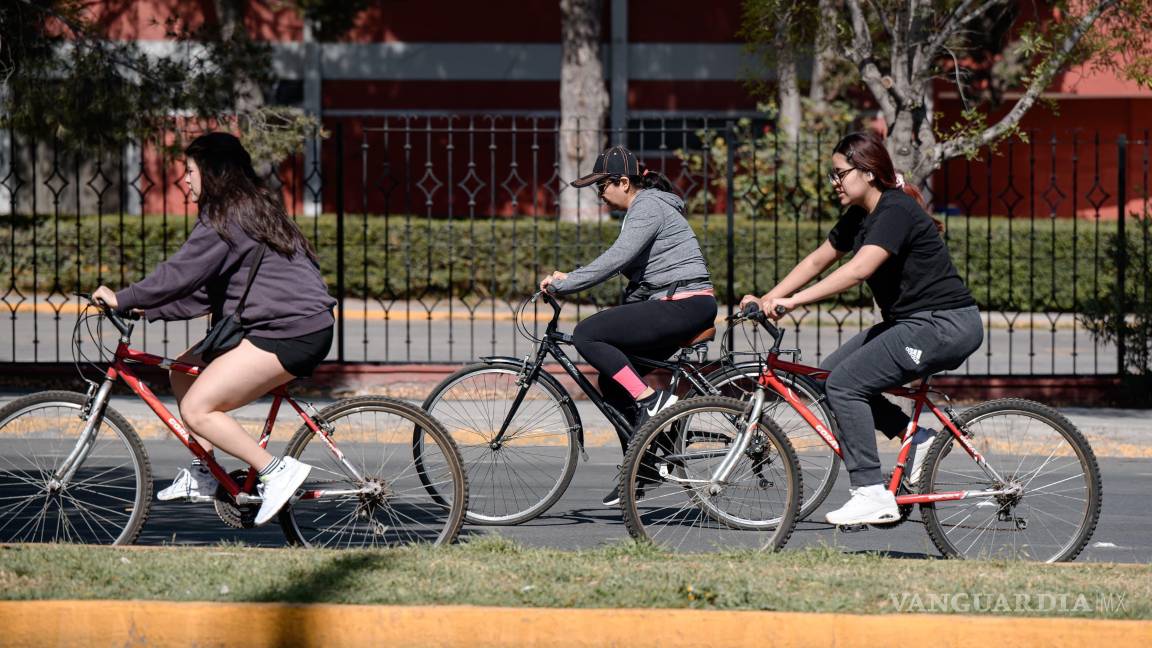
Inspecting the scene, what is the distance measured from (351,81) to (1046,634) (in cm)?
2613

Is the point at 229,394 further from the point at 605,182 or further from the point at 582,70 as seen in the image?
the point at 582,70

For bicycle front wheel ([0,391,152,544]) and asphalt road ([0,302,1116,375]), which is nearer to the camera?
bicycle front wheel ([0,391,152,544])

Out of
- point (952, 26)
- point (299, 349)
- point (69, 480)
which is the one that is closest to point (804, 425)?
point (299, 349)

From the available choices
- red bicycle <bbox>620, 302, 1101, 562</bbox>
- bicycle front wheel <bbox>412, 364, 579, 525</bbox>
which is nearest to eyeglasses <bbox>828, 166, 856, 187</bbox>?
red bicycle <bbox>620, 302, 1101, 562</bbox>

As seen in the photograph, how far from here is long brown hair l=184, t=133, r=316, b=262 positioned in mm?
5770

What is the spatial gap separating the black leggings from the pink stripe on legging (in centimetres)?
2

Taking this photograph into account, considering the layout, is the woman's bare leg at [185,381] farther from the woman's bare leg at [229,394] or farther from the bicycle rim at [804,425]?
the bicycle rim at [804,425]

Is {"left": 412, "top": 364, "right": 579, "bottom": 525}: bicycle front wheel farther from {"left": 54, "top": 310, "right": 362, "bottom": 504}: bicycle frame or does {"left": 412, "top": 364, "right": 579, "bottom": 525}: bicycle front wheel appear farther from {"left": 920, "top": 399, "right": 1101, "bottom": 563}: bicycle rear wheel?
{"left": 920, "top": 399, "right": 1101, "bottom": 563}: bicycle rear wheel

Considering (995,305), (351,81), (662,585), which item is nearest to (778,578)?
(662,585)

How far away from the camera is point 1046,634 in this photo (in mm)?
4770

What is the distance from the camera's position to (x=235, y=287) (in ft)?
19.1

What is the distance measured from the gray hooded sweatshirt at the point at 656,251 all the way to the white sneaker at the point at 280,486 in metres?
1.73

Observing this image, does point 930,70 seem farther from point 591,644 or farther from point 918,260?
point 591,644

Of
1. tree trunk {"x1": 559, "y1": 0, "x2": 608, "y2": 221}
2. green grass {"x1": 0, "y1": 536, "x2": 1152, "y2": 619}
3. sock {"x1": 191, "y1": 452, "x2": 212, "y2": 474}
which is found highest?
tree trunk {"x1": 559, "y1": 0, "x2": 608, "y2": 221}
